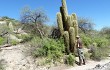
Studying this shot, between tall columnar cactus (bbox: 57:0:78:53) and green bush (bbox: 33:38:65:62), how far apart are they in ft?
2.04

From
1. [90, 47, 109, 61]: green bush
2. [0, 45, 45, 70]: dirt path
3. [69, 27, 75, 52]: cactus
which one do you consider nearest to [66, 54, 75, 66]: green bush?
[69, 27, 75, 52]: cactus

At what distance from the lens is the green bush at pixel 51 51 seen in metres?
18.0

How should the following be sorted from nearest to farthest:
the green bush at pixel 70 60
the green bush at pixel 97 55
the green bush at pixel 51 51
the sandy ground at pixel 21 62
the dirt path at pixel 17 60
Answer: the sandy ground at pixel 21 62, the dirt path at pixel 17 60, the green bush at pixel 70 60, the green bush at pixel 51 51, the green bush at pixel 97 55

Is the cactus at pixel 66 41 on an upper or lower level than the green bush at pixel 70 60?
upper

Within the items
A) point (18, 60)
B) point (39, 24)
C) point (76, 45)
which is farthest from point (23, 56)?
point (39, 24)

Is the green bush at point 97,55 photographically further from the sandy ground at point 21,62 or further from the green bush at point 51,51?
the green bush at point 51,51

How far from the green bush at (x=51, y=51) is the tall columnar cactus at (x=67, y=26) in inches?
24.5

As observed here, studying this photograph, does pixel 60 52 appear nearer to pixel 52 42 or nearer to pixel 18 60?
pixel 52 42

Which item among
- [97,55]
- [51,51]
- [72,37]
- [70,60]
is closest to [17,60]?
[51,51]

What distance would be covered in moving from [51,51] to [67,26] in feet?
9.19

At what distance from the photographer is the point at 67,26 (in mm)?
20047

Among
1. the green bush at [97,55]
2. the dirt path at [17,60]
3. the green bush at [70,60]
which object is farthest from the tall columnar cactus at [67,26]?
the dirt path at [17,60]

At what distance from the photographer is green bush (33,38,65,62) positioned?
58.9ft

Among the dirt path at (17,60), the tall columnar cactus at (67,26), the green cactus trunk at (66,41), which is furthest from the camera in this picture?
the tall columnar cactus at (67,26)
